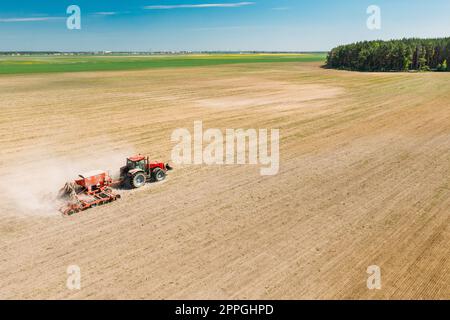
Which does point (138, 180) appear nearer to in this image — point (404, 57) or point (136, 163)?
point (136, 163)

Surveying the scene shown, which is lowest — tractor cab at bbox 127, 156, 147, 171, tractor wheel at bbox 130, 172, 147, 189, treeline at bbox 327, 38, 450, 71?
tractor wheel at bbox 130, 172, 147, 189

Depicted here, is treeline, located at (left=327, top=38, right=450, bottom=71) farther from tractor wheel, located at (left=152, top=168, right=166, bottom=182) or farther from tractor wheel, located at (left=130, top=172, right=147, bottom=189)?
tractor wheel, located at (left=130, top=172, right=147, bottom=189)

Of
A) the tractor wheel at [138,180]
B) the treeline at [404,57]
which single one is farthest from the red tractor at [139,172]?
the treeline at [404,57]

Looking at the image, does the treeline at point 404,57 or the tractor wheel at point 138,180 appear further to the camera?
the treeline at point 404,57

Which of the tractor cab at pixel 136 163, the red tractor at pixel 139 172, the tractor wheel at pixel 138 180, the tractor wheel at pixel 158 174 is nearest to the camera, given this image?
the tractor wheel at pixel 138 180

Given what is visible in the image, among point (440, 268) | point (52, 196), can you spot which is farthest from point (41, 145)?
point (440, 268)

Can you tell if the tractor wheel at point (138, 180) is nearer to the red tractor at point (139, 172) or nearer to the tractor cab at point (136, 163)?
the red tractor at point (139, 172)

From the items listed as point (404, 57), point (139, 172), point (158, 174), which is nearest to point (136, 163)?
point (139, 172)

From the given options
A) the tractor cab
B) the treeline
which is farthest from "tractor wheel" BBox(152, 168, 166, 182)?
the treeline
